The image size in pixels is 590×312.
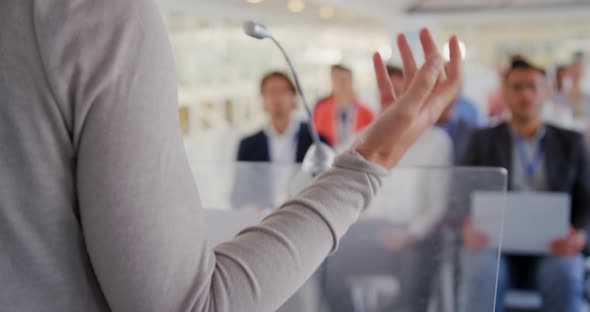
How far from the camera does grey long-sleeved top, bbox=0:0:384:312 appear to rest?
0.45 meters

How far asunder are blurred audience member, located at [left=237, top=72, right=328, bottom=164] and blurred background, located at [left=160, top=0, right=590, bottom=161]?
1.24 meters

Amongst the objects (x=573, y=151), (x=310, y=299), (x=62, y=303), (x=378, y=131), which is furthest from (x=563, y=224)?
(x=62, y=303)

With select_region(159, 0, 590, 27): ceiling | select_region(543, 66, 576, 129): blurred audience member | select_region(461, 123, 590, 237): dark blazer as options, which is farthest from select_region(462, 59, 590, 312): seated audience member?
select_region(159, 0, 590, 27): ceiling

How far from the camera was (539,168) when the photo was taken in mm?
2885

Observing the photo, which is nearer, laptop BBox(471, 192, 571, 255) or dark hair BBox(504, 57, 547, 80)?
laptop BBox(471, 192, 571, 255)

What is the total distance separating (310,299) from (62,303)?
2.05ft

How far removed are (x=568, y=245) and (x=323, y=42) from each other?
581 centimetres

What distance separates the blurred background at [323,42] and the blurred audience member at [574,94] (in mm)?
419

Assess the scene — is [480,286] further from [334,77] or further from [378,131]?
[334,77]

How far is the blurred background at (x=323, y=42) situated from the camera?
4945mm

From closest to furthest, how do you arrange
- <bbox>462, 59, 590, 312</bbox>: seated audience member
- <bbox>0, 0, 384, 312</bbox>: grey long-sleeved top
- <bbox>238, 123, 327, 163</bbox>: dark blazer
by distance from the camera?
<bbox>0, 0, 384, 312</bbox>: grey long-sleeved top < <bbox>462, 59, 590, 312</bbox>: seated audience member < <bbox>238, 123, 327, 163</bbox>: dark blazer

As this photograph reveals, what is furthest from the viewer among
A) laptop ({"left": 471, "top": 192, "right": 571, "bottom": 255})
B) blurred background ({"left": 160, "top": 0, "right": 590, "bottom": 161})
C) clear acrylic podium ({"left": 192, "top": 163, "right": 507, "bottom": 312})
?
blurred background ({"left": 160, "top": 0, "right": 590, "bottom": 161})

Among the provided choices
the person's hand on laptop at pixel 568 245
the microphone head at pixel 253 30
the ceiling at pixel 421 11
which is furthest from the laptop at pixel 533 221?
the ceiling at pixel 421 11

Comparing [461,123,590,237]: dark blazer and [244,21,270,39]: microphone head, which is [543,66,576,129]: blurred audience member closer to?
[461,123,590,237]: dark blazer
